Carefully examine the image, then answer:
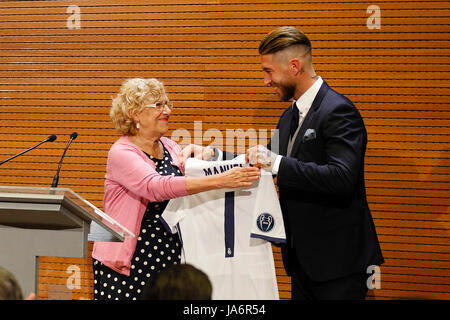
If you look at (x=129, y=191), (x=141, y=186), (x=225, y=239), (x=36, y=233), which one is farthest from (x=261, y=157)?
(x=36, y=233)

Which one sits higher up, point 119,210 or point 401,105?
point 401,105

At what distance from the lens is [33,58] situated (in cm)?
405

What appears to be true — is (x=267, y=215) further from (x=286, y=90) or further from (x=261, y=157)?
(x=286, y=90)

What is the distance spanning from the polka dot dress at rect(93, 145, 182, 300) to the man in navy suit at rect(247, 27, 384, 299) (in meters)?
0.71

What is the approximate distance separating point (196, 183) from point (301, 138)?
0.61 meters

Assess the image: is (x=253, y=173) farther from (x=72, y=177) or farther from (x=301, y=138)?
(x=72, y=177)

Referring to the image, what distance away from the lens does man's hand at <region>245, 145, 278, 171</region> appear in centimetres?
241

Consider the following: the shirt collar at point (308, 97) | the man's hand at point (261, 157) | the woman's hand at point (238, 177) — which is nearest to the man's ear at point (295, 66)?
the shirt collar at point (308, 97)

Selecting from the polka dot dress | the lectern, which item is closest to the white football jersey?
the polka dot dress

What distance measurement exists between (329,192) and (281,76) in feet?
2.20

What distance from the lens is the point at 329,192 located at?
228cm

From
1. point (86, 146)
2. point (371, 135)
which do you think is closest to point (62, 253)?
point (86, 146)

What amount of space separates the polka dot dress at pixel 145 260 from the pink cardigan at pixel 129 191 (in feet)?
0.17

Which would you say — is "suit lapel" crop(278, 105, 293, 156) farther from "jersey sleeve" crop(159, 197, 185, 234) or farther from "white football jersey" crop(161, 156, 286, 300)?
"jersey sleeve" crop(159, 197, 185, 234)
